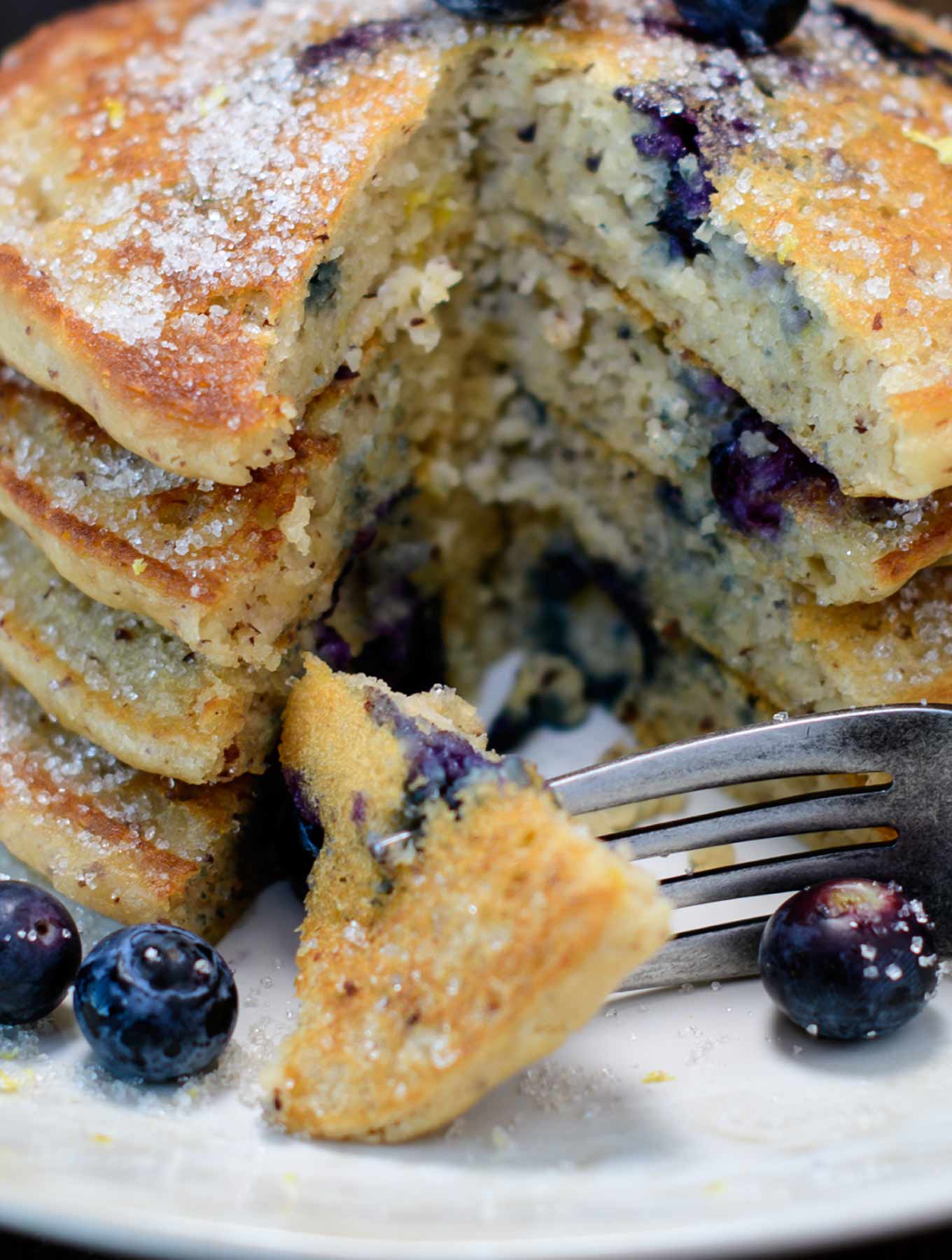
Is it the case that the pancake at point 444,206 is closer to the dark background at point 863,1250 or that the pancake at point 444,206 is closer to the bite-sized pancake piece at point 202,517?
the bite-sized pancake piece at point 202,517

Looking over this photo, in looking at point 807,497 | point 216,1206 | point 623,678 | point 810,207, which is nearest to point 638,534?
point 623,678

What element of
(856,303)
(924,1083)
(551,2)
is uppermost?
(551,2)

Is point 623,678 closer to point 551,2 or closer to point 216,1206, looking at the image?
point 551,2

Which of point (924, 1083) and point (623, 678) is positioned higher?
point (924, 1083)

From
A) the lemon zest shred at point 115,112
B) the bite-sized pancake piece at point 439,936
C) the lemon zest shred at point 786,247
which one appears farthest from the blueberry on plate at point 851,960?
the lemon zest shred at point 115,112

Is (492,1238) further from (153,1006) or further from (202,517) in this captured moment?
(202,517)

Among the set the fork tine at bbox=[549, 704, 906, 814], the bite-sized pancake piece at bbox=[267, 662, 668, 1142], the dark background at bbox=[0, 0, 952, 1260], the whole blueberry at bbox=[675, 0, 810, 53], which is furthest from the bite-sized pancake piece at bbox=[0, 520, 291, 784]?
the whole blueberry at bbox=[675, 0, 810, 53]

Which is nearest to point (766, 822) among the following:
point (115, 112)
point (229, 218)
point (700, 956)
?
point (700, 956)

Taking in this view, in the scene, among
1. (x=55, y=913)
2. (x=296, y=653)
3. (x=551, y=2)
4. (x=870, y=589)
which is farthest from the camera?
(x=551, y=2)
